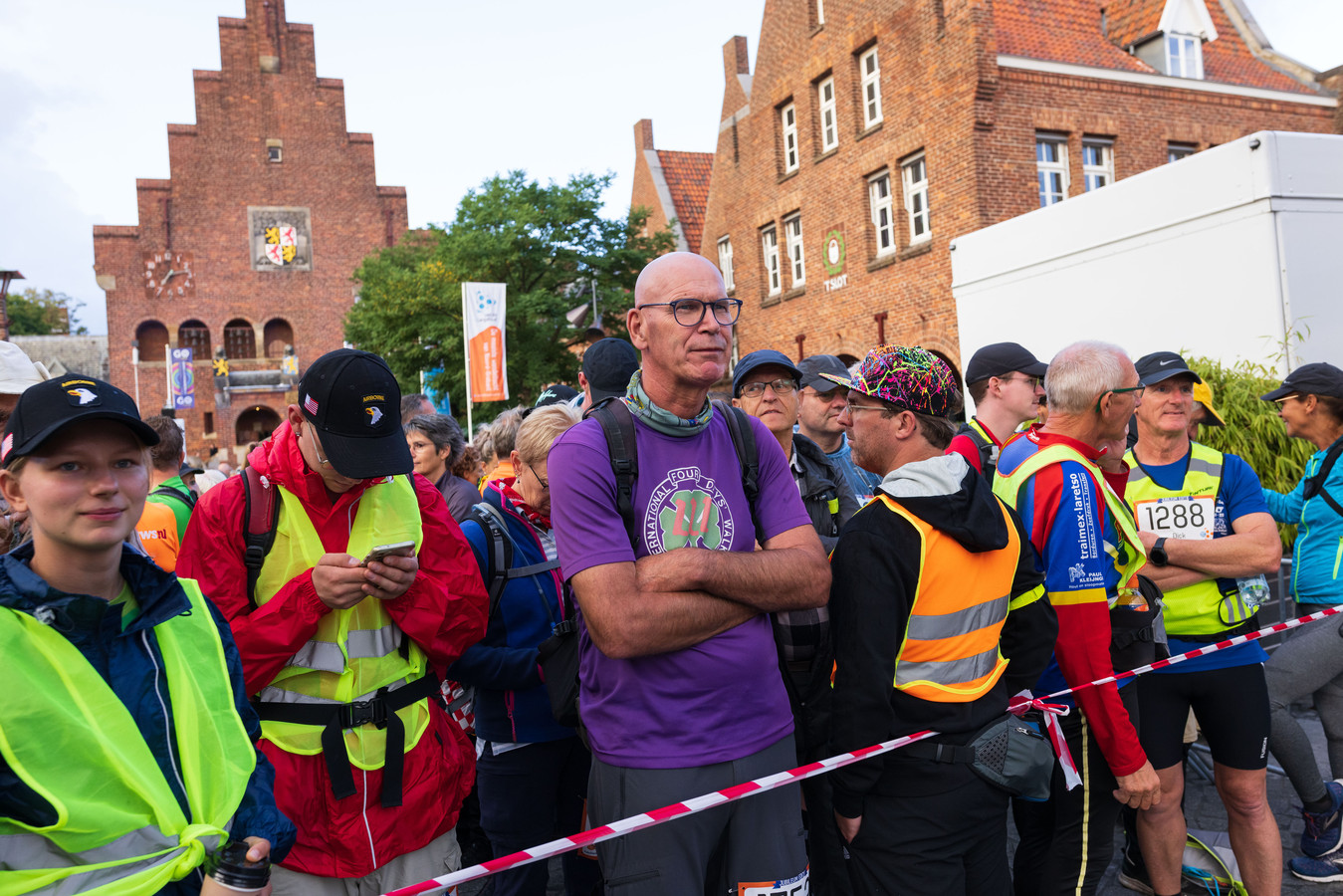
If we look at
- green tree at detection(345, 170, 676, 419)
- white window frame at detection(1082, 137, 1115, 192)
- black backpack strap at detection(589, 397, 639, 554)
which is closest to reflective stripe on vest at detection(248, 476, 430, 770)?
black backpack strap at detection(589, 397, 639, 554)

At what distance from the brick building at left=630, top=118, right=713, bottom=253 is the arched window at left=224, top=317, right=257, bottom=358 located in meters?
19.8

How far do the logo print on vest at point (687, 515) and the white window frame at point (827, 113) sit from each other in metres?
19.8

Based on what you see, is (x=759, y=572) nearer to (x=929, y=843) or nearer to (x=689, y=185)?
(x=929, y=843)

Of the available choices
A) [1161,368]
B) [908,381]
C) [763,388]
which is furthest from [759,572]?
[1161,368]

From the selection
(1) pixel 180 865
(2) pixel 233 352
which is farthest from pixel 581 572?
(2) pixel 233 352

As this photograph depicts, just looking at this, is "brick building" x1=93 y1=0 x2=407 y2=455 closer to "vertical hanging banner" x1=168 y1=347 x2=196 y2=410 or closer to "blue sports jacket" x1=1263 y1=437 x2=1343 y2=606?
"vertical hanging banner" x1=168 y1=347 x2=196 y2=410

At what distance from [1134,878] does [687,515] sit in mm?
3076

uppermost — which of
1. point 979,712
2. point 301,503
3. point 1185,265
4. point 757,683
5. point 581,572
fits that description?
point 1185,265

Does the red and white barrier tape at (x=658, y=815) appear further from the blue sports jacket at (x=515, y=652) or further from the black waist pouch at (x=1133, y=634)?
the black waist pouch at (x=1133, y=634)

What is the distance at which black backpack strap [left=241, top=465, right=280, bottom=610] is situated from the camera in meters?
2.44

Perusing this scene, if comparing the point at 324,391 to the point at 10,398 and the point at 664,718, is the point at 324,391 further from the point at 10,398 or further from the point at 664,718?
the point at 10,398

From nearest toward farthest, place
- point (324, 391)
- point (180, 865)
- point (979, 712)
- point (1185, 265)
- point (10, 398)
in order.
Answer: point (180, 865)
point (324, 391)
point (979, 712)
point (10, 398)
point (1185, 265)

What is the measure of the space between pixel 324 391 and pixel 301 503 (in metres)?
0.33

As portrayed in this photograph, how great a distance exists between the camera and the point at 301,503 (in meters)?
2.51
